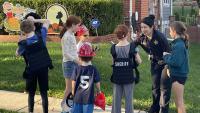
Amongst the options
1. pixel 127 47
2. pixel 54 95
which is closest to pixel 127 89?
pixel 127 47

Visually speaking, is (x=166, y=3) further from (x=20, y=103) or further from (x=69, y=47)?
(x=69, y=47)

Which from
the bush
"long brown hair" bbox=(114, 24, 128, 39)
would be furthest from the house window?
"long brown hair" bbox=(114, 24, 128, 39)

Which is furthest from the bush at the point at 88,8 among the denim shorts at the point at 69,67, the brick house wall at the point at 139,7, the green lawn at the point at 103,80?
the denim shorts at the point at 69,67

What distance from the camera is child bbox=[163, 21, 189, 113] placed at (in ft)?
24.6

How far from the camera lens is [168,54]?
7727mm

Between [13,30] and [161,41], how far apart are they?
35.9 feet

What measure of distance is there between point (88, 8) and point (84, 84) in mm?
11791

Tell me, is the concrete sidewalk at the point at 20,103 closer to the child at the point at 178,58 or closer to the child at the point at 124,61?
the child at the point at 124,61

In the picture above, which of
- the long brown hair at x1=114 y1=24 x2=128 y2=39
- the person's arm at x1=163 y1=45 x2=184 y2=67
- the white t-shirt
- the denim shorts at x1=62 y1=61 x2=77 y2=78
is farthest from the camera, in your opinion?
the denim shorts at x1=62 y1=61 x2=77 y2=78

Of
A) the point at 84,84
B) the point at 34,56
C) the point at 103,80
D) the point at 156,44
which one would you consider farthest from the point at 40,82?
the point at 103,80

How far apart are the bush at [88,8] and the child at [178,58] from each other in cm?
1080

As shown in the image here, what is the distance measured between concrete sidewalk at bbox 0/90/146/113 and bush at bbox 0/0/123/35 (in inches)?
354

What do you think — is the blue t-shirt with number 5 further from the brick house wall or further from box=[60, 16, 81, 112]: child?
the brick house wall

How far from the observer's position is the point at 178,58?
24.6 ft
